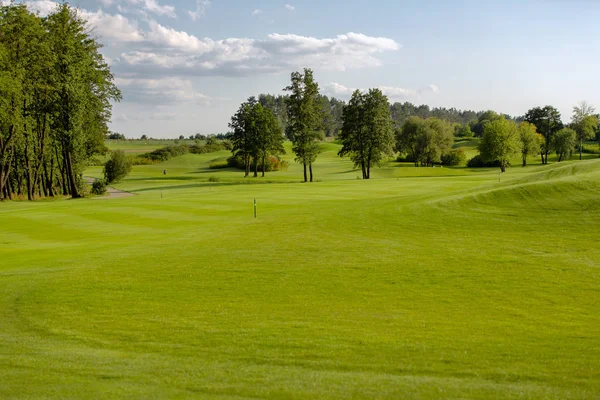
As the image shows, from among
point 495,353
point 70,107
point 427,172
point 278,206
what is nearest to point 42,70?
point 70,107

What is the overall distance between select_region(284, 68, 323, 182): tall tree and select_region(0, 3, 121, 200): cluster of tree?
1064 inches

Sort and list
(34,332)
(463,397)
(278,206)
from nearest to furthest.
Result: (463,397), (34,332), (278,206)

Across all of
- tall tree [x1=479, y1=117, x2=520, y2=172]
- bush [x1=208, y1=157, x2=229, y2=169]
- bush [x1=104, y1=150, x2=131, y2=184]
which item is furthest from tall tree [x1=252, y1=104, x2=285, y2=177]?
tall tree [x1=479, y1=117, x2=520, y2=172]

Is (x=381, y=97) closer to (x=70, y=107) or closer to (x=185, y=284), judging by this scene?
(x=70, y=107)

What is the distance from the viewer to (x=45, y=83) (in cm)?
4947

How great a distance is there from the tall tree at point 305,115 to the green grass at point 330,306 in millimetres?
52695

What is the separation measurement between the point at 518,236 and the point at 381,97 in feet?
207

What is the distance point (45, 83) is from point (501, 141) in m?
80.0

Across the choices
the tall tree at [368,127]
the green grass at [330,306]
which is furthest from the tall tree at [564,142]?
the green grass at [330,306]

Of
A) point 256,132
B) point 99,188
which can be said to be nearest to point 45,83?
point 99,188

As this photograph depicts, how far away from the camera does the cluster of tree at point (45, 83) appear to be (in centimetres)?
4659

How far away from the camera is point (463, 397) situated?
257 inches

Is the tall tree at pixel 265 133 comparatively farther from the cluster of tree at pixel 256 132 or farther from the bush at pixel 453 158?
the bush at pixel 453 158

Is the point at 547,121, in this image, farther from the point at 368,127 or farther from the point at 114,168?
the point at 114,168
